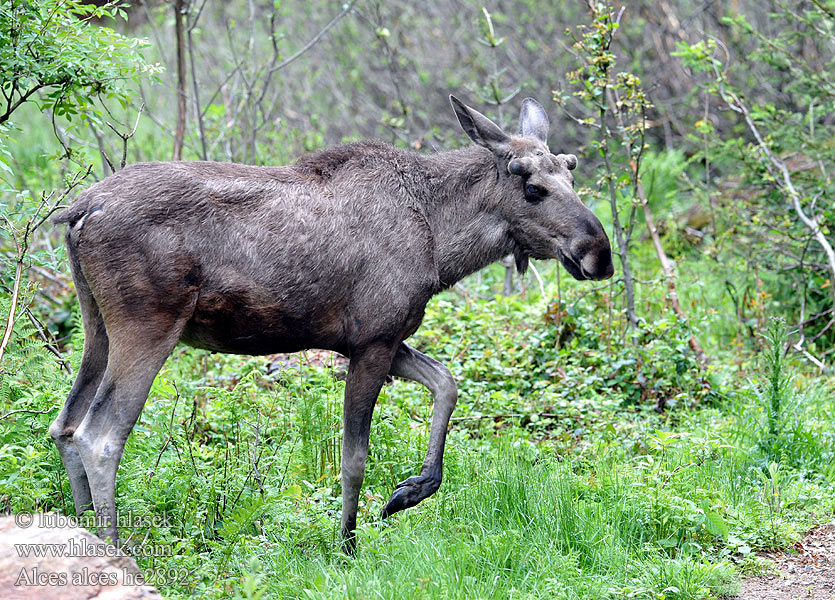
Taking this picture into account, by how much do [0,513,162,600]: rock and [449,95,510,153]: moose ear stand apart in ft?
12.1

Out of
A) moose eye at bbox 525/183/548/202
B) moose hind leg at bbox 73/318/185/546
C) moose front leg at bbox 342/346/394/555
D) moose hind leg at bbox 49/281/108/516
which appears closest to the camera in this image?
moose hind leg at bbox 73/318/185/546

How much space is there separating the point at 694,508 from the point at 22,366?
4.78 m

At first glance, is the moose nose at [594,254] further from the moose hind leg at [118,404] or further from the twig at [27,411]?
the twig at [27,411]

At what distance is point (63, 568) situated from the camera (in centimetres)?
401

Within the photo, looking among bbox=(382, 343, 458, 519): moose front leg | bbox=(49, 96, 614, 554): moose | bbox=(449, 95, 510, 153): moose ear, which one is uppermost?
bbox=(449, 95, 510, 153): moose ear

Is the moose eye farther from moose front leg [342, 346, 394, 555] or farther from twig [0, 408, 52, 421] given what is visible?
twig [0, 408, 52, 421]

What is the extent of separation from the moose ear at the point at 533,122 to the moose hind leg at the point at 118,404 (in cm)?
309

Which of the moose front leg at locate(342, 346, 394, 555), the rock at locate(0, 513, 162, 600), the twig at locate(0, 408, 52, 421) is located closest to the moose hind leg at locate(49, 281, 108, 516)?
the twig at locate(0, 408, 52, 421)

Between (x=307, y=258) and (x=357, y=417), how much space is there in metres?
1.12

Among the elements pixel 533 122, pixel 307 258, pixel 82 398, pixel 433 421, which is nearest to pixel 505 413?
pixel 433 421

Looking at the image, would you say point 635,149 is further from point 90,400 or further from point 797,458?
point 90,400

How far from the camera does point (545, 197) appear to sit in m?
6.29

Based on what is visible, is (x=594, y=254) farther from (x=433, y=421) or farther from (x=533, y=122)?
(x=433, y=421)

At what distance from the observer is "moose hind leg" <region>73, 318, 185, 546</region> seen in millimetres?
5254
